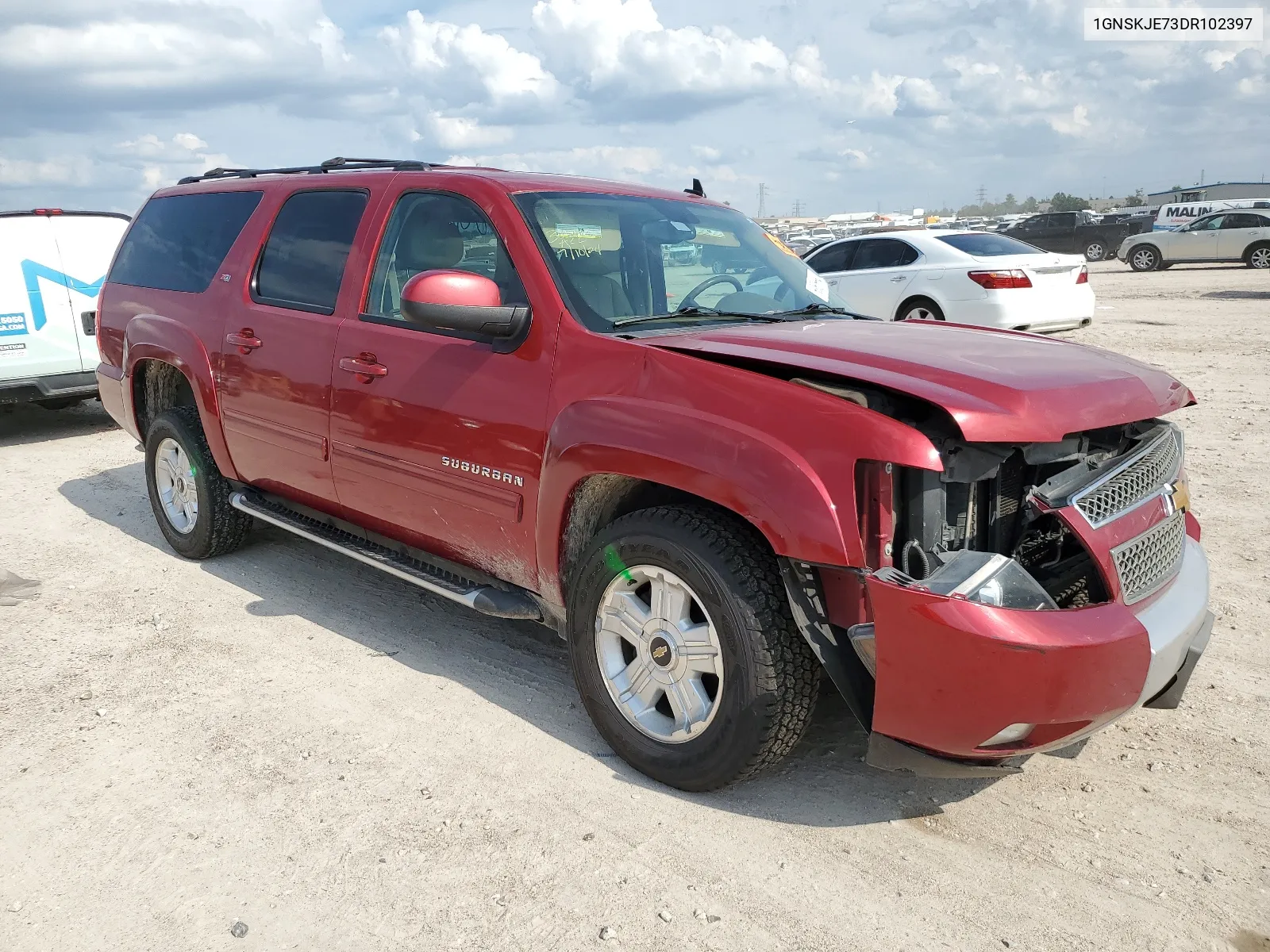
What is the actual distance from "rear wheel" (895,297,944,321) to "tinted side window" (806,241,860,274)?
1.11 m

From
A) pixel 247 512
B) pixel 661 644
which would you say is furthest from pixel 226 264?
pixel 661 644

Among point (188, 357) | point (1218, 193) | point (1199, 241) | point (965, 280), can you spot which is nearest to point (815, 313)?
point (188, 357)

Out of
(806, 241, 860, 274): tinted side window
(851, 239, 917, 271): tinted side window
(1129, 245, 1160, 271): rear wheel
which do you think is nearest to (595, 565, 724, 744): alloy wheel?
(851, 239, 917, 271): tinted side window

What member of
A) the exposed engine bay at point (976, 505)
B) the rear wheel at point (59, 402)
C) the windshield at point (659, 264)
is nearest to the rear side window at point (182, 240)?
the windshield at point (659, 264)

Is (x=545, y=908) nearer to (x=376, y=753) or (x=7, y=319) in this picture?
(x=376, y=753)

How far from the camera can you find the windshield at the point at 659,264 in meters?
3.62

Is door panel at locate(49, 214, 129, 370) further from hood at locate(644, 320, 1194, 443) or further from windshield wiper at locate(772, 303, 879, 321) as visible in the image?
hood at locate(644, 320, 1194, 443)

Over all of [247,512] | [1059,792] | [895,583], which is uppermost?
[895,583]

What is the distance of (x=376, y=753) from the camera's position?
3496 mm

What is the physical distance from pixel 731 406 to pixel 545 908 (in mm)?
1443

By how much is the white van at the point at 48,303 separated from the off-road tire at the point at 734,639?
24.1 ft

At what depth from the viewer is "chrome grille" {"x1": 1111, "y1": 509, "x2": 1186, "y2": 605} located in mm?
2787

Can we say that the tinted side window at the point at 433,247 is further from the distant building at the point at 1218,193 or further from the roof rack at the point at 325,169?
the distant building at the point at 1218,193

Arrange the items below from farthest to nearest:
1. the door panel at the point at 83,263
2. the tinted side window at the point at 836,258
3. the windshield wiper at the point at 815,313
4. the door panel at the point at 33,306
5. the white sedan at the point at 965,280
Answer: the tinted side window at the point at 836,258 → the white sedan at the point at 965,280 → the door panel at the point at 83,263 → the door panel at the point at 33,306 → the windshield wiper at the point at 815,313
